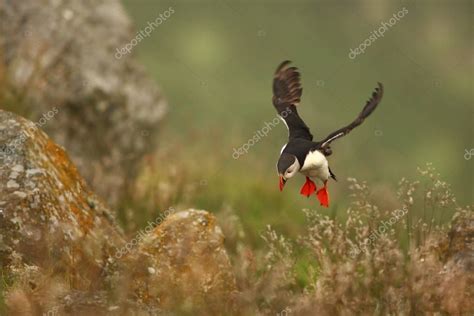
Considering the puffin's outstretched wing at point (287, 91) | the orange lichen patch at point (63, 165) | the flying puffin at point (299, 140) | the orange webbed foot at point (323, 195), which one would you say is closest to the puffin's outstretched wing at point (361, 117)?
the flying puffin at point (299, 140)

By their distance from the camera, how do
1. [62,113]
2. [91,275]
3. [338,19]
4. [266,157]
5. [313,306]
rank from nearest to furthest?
[313,306] < [91,275] < [62,113] < [266,157] < [338,19]

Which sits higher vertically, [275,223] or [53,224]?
[275,223]

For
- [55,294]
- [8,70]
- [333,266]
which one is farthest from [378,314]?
[8,70]

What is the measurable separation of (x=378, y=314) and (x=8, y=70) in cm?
563

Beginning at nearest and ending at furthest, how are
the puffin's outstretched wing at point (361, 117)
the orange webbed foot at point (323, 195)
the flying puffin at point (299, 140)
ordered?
the puffin's outstretched wing at point (361, 117)
the flying puffin at point (299, 140)
the orange webbed foot at point (323, 195)

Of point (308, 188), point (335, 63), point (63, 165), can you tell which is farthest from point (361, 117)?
point (335, 63)

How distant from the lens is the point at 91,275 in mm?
6496

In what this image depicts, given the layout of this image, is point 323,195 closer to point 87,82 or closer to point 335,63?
point 87,82

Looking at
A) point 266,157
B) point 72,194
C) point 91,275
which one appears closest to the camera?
point 91,275

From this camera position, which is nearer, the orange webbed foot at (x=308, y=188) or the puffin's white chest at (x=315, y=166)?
the puffin's white chest at (x=315, y=166)

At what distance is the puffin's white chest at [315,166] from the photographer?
6500 millimetres

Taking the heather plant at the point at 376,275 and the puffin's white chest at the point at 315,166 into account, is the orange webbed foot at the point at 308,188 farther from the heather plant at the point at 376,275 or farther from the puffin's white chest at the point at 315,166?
the heather plant at the point at 376,275

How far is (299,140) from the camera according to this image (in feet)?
22.4

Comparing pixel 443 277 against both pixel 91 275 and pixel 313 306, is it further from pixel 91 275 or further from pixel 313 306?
pixel 91 275
